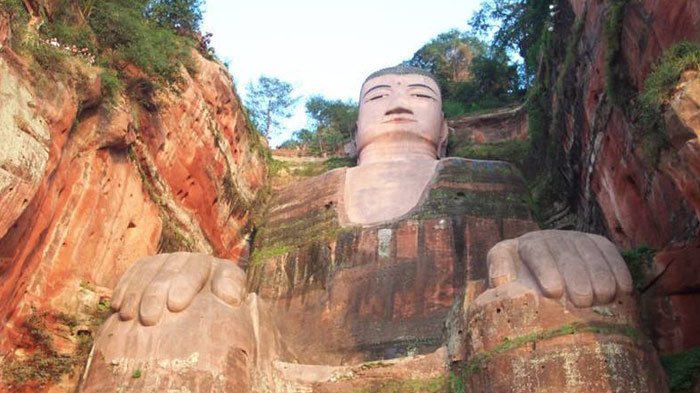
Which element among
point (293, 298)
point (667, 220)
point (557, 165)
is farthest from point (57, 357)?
point (557, 165)

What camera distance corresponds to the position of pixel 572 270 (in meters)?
6.98

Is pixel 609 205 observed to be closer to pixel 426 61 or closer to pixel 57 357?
pixel 57 357

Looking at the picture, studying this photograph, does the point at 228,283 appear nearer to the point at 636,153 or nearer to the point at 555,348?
the point at 555,348

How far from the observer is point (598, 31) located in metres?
10.1

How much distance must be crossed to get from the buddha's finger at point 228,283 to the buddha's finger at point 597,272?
2961mm

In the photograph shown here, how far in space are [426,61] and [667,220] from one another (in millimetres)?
17746

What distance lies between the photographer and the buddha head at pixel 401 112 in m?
13.7

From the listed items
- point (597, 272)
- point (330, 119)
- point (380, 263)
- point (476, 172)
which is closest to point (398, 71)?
point (476, 172)

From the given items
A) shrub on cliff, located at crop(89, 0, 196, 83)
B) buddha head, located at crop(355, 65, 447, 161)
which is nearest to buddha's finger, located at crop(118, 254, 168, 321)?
shrub on cliff, located at crop(89, 0, 196, 83)

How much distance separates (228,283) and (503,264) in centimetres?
242

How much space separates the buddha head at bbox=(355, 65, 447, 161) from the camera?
13.7 metres

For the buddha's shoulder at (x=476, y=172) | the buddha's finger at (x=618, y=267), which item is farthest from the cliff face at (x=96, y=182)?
the buddha's finger at (x=618, y=267)

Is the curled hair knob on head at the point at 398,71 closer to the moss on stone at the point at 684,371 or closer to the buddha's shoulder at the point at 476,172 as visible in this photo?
the buddha's shoulder at the point at 476,172

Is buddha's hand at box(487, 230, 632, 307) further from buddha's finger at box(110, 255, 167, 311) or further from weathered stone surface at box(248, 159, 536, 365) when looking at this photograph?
buddha's finger at box(110, 255, 167, 311)
